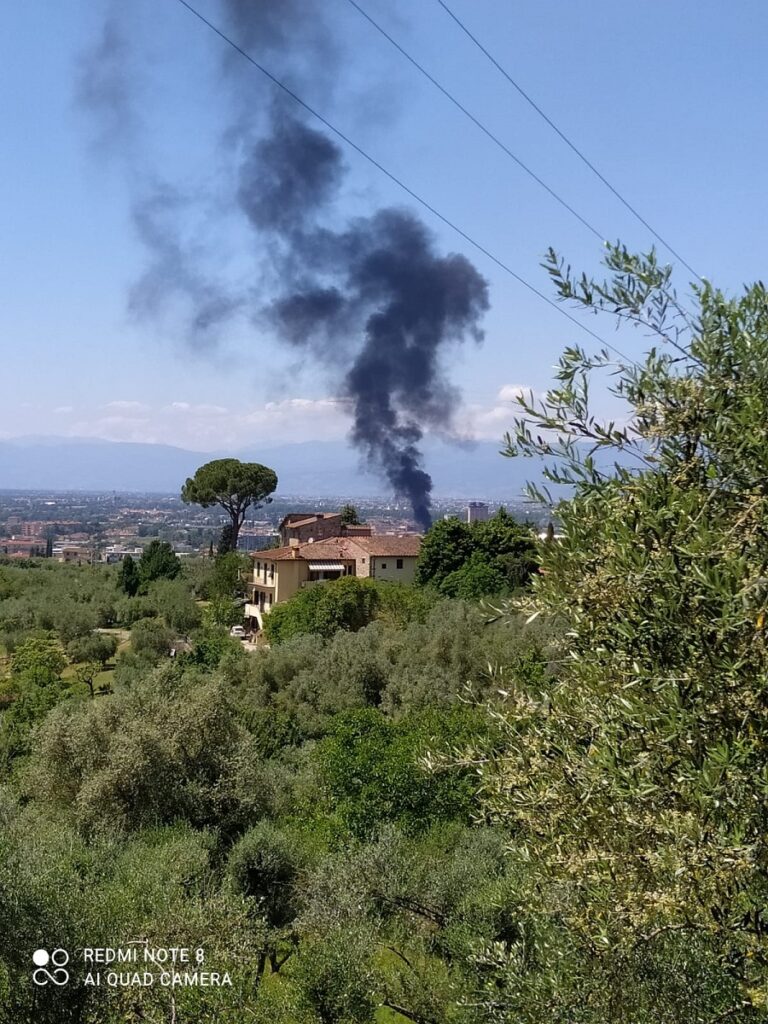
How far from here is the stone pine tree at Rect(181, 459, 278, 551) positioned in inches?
2467

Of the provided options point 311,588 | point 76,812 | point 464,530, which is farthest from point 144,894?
point 464,530

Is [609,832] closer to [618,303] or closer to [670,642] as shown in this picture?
[670,642]

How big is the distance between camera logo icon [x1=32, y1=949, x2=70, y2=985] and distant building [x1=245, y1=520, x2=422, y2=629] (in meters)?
35.8

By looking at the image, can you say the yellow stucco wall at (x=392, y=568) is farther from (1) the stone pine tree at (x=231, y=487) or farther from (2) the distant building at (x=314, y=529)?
(1) the stone pine tree at (x=231, y=487)

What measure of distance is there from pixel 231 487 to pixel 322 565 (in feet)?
59.2

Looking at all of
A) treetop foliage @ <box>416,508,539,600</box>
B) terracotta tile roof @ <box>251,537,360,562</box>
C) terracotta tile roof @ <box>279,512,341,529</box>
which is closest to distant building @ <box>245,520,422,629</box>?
terracotta tile roof @ <box>251,537,360,562</box>

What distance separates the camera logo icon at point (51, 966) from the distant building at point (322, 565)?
35.8 meters

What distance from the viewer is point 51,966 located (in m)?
7.91

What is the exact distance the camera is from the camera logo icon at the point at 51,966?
306 inches

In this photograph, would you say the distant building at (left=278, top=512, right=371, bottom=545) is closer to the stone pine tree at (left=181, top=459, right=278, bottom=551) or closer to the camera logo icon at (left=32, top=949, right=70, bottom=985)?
the stone pine tree at (left=181, top=459, right=278, bottom=551)

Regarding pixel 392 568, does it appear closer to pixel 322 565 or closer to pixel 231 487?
pixel 322 565

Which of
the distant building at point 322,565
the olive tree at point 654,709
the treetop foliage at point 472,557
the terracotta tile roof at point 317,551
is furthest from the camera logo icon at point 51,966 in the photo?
the terracotta tile roof at point 317,551

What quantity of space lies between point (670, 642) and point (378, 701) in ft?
77.5

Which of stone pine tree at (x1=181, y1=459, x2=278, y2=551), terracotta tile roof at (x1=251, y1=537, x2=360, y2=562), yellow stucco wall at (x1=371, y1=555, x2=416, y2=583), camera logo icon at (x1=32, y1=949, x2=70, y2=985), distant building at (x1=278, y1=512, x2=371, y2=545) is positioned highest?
stone pine tree at (x1=181, y1=459, x2=278, y2=551)
